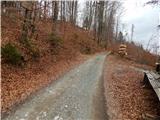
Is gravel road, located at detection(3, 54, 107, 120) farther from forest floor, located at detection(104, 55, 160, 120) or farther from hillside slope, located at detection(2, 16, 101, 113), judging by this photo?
hillside slope, located at detection(2, 16, 101, 113)

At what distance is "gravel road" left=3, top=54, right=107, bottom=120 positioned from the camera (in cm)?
843

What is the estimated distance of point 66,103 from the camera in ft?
32.3

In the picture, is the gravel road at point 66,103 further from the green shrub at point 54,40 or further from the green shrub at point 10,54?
the green shrub at point 54,40

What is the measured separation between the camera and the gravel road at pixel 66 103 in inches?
332

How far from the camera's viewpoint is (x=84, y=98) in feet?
35.3

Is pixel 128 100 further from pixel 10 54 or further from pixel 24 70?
pixel 10 54

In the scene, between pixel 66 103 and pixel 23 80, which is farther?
pixel 23 80

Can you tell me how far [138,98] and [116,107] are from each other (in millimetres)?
2104

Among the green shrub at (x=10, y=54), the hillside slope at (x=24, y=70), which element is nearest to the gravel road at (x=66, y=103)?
the hillside slope at (x=24, y=70)

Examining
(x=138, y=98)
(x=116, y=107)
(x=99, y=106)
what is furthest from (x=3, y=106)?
(x=138, y=98)

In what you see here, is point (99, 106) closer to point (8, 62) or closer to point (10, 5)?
point (8, 62)

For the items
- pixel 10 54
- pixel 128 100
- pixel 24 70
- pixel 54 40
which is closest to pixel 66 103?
pixel 128 100

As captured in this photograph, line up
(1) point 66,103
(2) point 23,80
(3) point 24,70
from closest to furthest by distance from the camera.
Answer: (1) point 66,103
(2) point 23,80
(3) point 24,70

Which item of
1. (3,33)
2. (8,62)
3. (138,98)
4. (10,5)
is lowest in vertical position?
(138,98)
